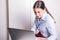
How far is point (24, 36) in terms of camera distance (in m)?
1.26

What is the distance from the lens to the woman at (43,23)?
1.71 meters

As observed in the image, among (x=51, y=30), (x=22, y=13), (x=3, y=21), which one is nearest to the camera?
(x=51, y=30)

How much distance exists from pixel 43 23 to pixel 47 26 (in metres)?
0.07

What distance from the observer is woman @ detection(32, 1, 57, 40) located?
1708mm

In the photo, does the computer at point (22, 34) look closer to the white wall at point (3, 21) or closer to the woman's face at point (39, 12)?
the woman's face at point (39, 12)

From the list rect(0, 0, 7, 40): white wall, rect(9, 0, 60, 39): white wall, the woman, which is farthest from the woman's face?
rect(0, 0, 7, 40): white wall

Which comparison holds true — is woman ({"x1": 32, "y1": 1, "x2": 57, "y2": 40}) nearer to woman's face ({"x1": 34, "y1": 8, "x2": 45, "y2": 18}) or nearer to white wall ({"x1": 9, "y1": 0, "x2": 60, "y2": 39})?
woman's face ({"x1": 34, "y1": 8, "x2": 45, "y2": 18})

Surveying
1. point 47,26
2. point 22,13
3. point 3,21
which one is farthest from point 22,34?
point 3,21

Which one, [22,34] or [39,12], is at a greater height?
[39,12]

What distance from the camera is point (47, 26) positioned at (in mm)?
1723

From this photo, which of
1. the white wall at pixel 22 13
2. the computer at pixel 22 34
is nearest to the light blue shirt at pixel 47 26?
the white wall at pixel 22 13

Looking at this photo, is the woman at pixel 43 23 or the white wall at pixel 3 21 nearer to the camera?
Result: the woman at pixel 43 23

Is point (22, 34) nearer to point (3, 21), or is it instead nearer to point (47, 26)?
point (47, 26)

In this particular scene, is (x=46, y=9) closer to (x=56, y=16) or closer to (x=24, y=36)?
(x=56, y=16)
